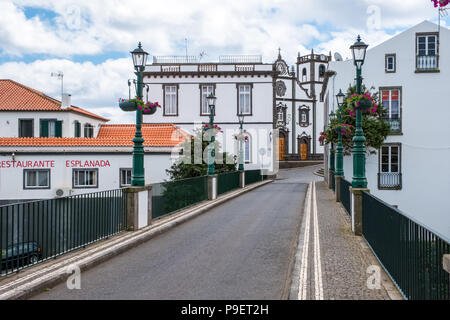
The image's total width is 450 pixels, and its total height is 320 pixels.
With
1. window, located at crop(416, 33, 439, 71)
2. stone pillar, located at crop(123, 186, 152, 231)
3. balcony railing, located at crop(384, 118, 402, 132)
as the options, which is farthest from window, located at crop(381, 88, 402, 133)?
stone pillar, located at crop(123, 186, 152, 231)

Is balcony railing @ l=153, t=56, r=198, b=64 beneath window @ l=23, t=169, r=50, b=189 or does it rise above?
above

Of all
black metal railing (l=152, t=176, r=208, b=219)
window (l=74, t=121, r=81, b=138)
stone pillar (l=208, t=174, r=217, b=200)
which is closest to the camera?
black metal railing (l=152, t=176, r=208, b=219)

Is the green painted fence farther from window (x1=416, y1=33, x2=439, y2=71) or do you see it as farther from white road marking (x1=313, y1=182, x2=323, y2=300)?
window (x1=416, y1=33, x2=439, y2=71)

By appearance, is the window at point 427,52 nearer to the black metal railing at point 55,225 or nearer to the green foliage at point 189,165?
the green foliage at point 189,165

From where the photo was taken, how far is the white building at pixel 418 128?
27844 millimetres

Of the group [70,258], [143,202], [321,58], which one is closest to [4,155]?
[143,202]

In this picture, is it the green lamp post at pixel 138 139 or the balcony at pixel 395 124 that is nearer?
the green lamp post at pixel 138 139

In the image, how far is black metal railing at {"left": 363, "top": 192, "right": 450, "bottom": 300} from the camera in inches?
188

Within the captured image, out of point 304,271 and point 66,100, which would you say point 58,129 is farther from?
point 304,271

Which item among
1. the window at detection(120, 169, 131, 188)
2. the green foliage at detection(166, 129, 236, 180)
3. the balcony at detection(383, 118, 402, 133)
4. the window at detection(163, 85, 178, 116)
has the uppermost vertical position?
the window at detection(163, 85, 178, 116)

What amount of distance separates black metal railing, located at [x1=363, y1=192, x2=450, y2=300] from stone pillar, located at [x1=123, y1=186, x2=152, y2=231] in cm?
568

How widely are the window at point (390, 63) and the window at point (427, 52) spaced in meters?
1.36

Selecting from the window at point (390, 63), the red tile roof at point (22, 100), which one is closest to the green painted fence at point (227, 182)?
the window at point (390, 63)
